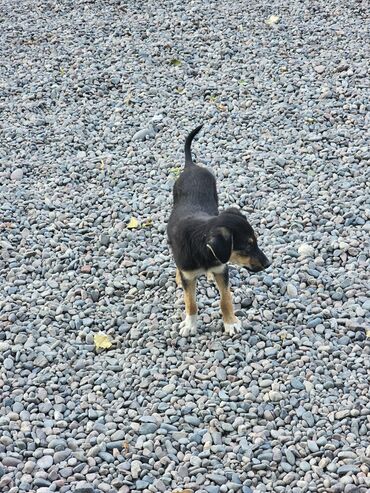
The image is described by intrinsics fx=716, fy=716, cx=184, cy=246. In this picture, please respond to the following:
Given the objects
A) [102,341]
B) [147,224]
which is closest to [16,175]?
[147,224]

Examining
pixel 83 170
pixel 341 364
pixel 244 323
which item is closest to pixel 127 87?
pixel 83 170

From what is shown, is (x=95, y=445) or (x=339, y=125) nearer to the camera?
(x=95, y=445)

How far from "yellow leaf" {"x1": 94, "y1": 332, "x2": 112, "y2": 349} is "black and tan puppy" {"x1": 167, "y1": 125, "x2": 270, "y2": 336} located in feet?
1.85

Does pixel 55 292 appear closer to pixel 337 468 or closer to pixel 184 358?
pixel 184 358

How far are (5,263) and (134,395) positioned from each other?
6.88ft

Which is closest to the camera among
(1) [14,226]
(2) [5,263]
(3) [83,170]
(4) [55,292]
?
(4) [55,292]

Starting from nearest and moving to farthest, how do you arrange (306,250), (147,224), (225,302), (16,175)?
(225,302), (306,250), (147,224), (16,175)

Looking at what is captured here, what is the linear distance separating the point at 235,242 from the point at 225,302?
0.63m

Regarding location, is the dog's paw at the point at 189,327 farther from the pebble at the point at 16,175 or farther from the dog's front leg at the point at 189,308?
the pebble at the point at 16,175

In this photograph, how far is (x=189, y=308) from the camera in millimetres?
5348

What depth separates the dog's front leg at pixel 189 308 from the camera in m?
5.24

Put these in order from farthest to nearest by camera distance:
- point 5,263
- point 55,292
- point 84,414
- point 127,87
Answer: point 127,87, point 5,263, point 55,292, point 84,414

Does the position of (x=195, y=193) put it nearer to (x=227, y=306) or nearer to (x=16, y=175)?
(x=227, y=306)

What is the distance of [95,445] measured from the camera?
4562mm
